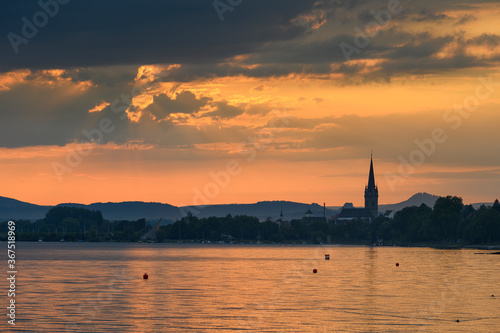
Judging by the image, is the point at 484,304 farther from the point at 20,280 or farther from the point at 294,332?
the point at 20,280

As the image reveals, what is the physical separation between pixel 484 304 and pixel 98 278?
6356 cm

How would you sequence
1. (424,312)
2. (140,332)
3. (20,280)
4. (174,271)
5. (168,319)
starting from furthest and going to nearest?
1. (174,271)
2. (20,280)
3. (424,312)
4. (168,319)
5. (140,332)

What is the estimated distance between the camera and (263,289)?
4013 inches

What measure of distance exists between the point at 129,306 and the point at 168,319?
11.7m

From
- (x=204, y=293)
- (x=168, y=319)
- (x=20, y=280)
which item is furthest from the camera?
(x=20, y=280)

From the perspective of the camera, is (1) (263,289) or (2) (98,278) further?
(2) (98,278)

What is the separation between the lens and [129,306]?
270 ft

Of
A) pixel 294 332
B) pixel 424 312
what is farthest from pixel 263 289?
pixel 294 332

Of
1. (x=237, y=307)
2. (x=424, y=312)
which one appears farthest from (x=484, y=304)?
(x=237, y=307)

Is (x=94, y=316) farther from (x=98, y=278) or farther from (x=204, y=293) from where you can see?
(x=98, y=278)

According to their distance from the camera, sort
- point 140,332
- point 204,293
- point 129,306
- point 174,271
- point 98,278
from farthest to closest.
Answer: point 174,271 < point 98,278 < point 204,293 < point 129,306 < point 140,332

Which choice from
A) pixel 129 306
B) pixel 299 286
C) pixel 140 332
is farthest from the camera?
pixel 299 286

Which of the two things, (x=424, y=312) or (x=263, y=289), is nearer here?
(x=424, y=312)

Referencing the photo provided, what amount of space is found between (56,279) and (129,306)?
1578 inches
